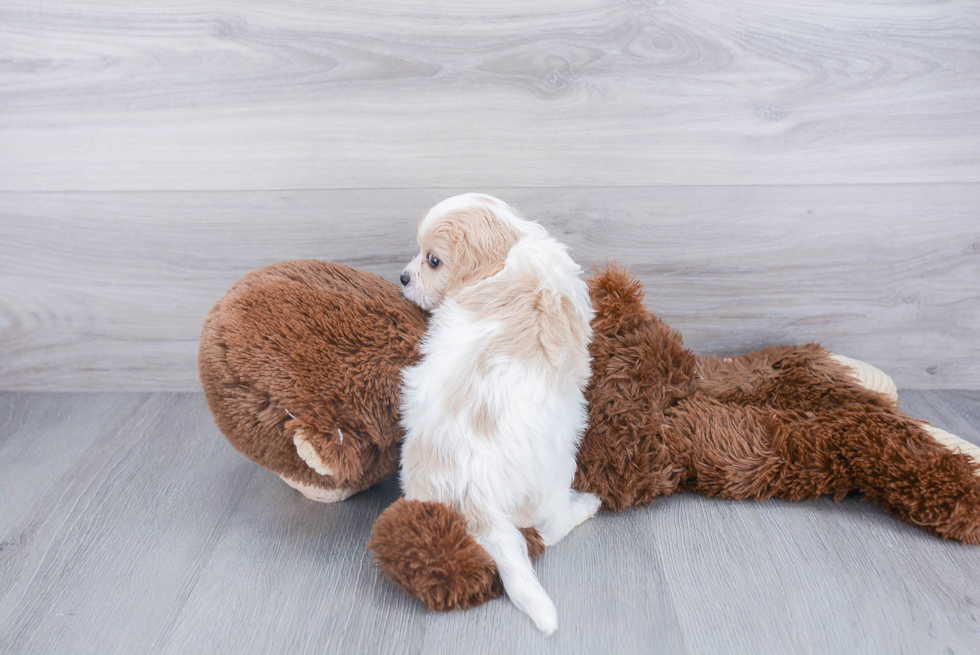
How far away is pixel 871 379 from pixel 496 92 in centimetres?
82

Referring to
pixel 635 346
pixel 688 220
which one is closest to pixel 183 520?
pixel 635 346

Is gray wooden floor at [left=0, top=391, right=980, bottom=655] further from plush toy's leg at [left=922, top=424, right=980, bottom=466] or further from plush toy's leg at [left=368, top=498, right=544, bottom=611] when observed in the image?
plush toy's leg at [left=922, top=424, right=980, bottom=466]

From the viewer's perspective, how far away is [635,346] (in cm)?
105

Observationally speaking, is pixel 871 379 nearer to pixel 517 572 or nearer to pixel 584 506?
pixel 584 506

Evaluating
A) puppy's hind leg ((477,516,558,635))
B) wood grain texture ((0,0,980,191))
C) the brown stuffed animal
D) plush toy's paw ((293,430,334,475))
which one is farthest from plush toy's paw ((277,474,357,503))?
wood grain texture ((0,0,980,191))

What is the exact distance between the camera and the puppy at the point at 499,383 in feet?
2.65

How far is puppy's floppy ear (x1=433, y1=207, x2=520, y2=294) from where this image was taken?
0.86 meters

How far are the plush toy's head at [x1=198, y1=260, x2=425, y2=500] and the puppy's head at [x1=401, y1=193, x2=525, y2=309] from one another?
83 millimetres

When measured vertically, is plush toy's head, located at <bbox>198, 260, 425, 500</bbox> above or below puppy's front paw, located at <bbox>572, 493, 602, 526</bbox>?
above

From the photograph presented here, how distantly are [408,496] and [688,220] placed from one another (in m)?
0.72

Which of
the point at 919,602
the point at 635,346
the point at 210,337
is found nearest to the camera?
the point at 919,602

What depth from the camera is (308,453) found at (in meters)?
0.87

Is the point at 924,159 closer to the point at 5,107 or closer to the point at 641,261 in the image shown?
the point at 641,261

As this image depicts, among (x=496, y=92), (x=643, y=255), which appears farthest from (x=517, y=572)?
(x=496, y=92)
